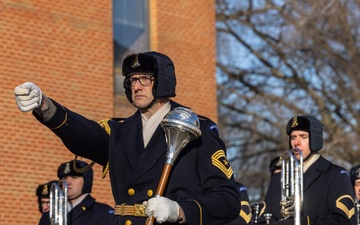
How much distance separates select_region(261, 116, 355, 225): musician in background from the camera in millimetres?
10750

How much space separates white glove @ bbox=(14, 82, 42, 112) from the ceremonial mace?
880mm

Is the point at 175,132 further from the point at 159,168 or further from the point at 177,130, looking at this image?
the point at 159,168

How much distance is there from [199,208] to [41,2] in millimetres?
10625

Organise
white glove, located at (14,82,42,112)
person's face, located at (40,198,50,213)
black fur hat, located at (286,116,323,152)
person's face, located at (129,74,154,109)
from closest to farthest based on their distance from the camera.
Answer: white glove, located at (14,82,42,112) → person's face, located at (129,74,154,109) → black fur hat, located at (286,116,323,152) → person's face, located at (40,198,50,213)

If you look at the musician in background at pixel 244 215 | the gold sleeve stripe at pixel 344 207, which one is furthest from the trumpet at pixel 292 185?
the musician in background at pixel 244 215

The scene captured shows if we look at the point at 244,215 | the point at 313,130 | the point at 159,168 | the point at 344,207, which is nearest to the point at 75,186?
the point at 244,215

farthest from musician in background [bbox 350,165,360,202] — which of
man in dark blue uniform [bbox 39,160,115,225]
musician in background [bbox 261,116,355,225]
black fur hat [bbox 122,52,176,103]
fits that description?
black fur hat [bbox 122,52,176,103]

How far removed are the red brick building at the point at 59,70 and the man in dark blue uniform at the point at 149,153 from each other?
30.3ft

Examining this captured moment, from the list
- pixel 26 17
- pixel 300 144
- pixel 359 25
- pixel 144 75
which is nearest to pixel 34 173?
pixel 26 17

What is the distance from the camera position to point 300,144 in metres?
11.4

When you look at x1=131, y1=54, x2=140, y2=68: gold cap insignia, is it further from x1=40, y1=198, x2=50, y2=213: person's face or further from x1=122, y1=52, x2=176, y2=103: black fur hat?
x1=40, y1=198, x2=50, y2=213: person's face

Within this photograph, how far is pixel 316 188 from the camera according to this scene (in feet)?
36.3

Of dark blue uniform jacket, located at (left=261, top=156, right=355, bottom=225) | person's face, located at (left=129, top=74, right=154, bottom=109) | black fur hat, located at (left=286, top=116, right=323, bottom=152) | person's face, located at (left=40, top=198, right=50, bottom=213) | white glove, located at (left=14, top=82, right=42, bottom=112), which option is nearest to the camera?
white glove, located at (left=14, top=82, right=42, bottom=112)

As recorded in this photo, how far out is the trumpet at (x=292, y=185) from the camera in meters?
10.8
